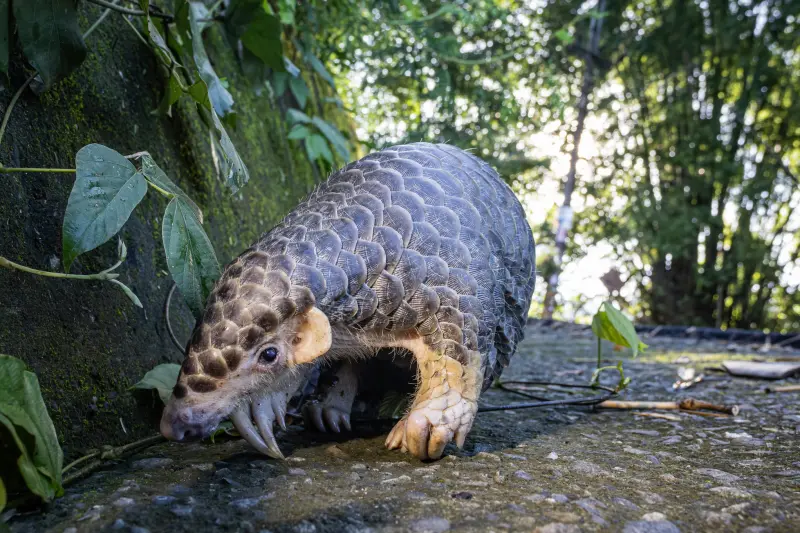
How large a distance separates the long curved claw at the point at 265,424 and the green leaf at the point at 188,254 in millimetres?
306

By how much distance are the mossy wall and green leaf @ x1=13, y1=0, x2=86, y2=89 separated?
121mm

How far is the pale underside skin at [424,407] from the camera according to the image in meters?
1.78

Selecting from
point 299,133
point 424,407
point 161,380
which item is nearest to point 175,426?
point 161,380

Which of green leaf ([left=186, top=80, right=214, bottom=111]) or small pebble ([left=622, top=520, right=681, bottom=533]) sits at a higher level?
green leaf ([left=186, top=80, right=214, bottom=111])

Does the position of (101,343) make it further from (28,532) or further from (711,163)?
(711,163)

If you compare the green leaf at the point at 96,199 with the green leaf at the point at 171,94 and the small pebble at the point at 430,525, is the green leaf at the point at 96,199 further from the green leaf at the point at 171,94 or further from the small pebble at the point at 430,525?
the small pebble at the point at 430,525

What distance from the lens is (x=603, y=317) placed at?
2.55 m

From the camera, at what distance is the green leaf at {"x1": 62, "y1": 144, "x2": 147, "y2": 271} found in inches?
53.1

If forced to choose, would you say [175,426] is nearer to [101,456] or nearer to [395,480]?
[101,456]

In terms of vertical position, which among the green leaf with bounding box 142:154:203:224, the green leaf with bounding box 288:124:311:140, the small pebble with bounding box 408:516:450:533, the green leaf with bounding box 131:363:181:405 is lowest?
the small pebble with bounding box 408:516:450:533

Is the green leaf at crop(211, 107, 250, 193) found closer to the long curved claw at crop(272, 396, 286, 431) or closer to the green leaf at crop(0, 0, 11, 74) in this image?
the green leaf at crop(0, 0, 11, 74)

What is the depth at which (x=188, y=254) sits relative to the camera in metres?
1.63

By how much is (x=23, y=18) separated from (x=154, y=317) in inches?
37.5

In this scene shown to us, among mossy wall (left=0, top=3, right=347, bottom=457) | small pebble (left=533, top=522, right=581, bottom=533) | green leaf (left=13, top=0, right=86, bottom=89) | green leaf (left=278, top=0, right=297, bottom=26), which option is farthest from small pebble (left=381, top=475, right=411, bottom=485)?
green leaf (left=278, top=0, right=297, bottom=26)
